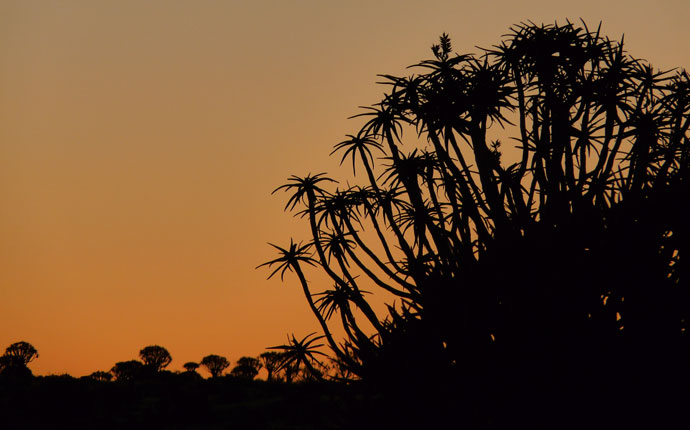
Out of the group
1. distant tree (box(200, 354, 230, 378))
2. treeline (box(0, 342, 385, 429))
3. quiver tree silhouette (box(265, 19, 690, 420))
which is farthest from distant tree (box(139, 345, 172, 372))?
quiver tree silhouette (box(265, 19, 690, 420))

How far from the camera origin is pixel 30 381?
2484 centimetres

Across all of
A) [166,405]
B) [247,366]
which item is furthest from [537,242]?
[247,366]

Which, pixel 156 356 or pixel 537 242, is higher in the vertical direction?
pixel 156 356

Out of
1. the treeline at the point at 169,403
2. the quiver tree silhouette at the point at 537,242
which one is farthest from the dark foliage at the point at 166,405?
the quiver tree silhouette at the point at 537,242

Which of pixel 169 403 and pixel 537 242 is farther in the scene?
pixel 169 403

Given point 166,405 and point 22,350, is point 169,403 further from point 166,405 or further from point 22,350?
point 22,350

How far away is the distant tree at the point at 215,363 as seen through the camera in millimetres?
54125

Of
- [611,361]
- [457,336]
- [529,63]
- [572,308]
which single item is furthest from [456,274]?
[529,63]

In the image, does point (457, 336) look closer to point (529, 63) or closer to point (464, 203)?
point (464, 203)

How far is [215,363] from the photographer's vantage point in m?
54.6

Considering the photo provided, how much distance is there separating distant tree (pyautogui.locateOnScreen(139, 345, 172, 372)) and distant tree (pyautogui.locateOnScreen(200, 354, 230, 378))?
309 cm

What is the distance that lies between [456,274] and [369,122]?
416 cm

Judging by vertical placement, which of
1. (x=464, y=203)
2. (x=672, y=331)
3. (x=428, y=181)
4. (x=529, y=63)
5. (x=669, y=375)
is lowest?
(x=669, y=375)

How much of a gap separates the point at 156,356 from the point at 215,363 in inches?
203
